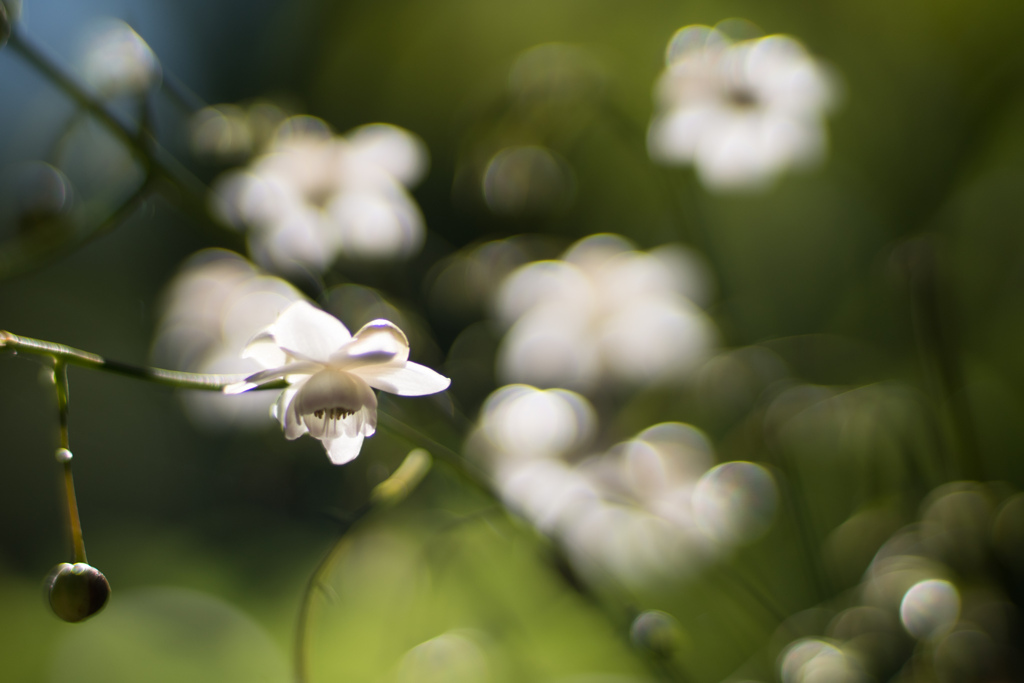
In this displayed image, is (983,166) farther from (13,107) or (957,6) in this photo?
(13,107)

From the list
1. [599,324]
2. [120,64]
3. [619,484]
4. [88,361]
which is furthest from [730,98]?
[88,361]

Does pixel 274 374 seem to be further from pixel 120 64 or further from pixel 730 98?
pixel 730 98

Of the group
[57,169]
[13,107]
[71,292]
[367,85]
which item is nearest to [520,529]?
[57,169]

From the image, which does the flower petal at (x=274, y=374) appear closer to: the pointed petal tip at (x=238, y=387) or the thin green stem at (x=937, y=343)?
the pointed petal tip at (x=238, y=387)

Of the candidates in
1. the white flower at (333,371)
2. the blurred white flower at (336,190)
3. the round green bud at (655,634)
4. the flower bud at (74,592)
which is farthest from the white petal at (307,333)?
the blurred white flower at (336,190)

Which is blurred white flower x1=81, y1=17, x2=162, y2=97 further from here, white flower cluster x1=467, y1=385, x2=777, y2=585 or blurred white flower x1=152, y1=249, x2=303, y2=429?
white flower cluster x1=467, y1=385, x2=777, y2=585

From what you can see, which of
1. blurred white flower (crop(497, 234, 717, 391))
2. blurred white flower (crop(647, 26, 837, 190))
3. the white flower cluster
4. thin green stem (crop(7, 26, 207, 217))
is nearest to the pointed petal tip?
thin green stem (crop(7, 26, 207, 217))
